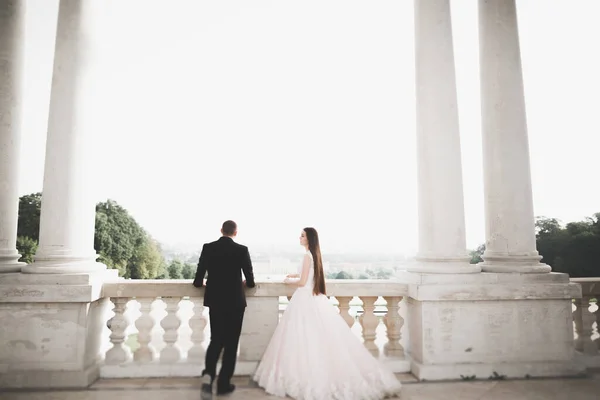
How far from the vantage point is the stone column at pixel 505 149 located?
16078 mm

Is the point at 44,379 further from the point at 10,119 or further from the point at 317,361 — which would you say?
Result: the point at 10,119

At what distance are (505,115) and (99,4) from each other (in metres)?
17.6

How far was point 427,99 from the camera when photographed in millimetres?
16469

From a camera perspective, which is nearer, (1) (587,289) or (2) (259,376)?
(2) (259,376)

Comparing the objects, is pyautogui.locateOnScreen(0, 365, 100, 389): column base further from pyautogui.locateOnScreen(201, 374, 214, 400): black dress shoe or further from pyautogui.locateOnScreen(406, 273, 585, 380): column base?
pyautogui.locateOnScreen(406, 273, 585, 380): column base

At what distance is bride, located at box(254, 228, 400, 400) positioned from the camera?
12.4m

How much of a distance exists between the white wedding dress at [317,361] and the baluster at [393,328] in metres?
2.59

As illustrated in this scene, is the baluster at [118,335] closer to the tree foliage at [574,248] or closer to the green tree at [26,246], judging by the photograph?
the tree foliage at [574,248]

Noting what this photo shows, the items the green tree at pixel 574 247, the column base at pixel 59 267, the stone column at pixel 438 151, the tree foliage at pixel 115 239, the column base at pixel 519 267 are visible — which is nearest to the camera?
the column base at pixel 59 267

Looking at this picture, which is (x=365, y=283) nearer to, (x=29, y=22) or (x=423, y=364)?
(x=423, y=364)

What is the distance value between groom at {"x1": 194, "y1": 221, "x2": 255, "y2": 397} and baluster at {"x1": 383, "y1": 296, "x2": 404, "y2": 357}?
6075mm

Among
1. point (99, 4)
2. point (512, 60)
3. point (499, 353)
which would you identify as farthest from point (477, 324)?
point (99, 4)

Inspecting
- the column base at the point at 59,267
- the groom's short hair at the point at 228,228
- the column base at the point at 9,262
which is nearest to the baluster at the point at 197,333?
the groom's short hair at the point at 228,228

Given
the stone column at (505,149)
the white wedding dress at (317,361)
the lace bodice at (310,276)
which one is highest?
the stone column at (505,149)
